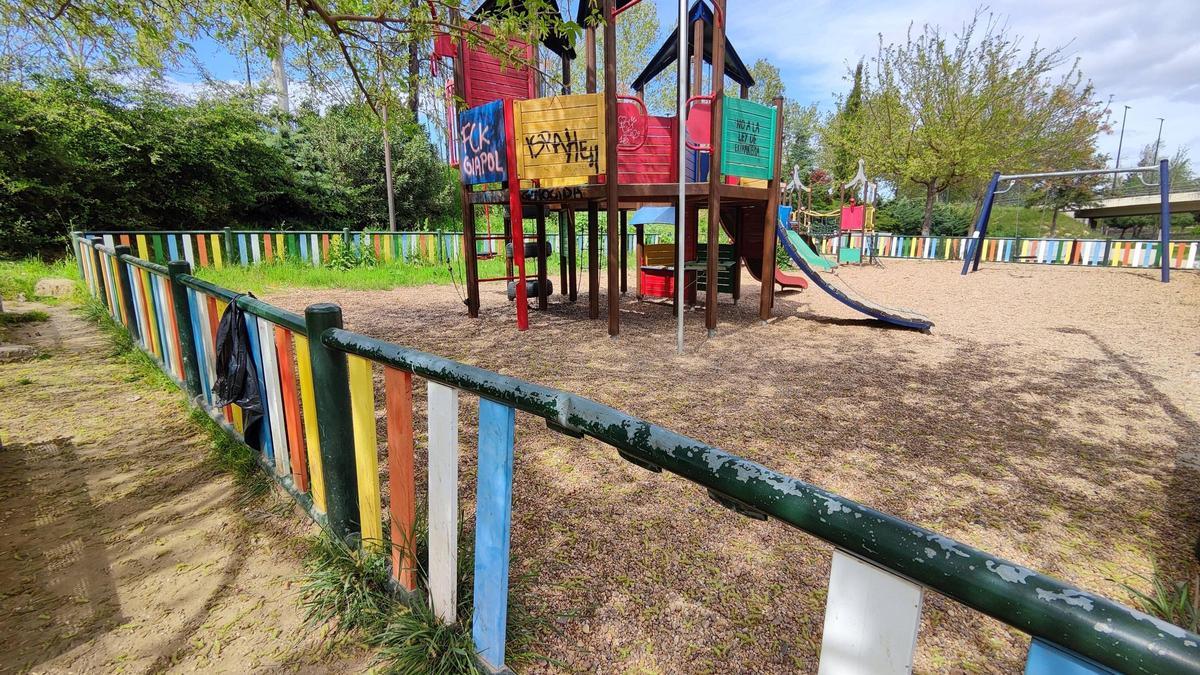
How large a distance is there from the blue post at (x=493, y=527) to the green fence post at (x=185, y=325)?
287cm

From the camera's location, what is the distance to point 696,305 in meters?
8.76

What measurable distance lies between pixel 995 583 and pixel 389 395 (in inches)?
56.5

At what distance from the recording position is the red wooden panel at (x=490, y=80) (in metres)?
7.40

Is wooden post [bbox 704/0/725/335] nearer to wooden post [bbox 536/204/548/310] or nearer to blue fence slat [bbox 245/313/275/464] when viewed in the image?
wooden post [bbox 536/204/548/310]

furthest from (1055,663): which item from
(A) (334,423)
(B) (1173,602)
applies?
(B) (1173,602)

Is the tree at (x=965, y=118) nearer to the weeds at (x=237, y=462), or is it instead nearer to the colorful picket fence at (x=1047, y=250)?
the colorful picket fence at (x=1047, y=250)

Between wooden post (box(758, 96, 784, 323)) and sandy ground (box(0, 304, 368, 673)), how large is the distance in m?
6.36

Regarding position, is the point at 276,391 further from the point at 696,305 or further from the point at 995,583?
the point at 696,305

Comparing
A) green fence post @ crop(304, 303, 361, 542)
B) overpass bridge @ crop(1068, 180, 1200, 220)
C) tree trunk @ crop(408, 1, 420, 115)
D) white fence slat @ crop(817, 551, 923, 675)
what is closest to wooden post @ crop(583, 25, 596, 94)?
tree trunk @ crop(408, 1, 420, 115)

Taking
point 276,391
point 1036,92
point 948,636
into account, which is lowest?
point 948,636

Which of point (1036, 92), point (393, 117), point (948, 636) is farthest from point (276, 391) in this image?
point (1036, 92)

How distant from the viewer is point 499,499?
1.36 metres

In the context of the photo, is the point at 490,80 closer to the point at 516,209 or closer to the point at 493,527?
the point at 516,209

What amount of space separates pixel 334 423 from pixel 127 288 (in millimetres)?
4622
